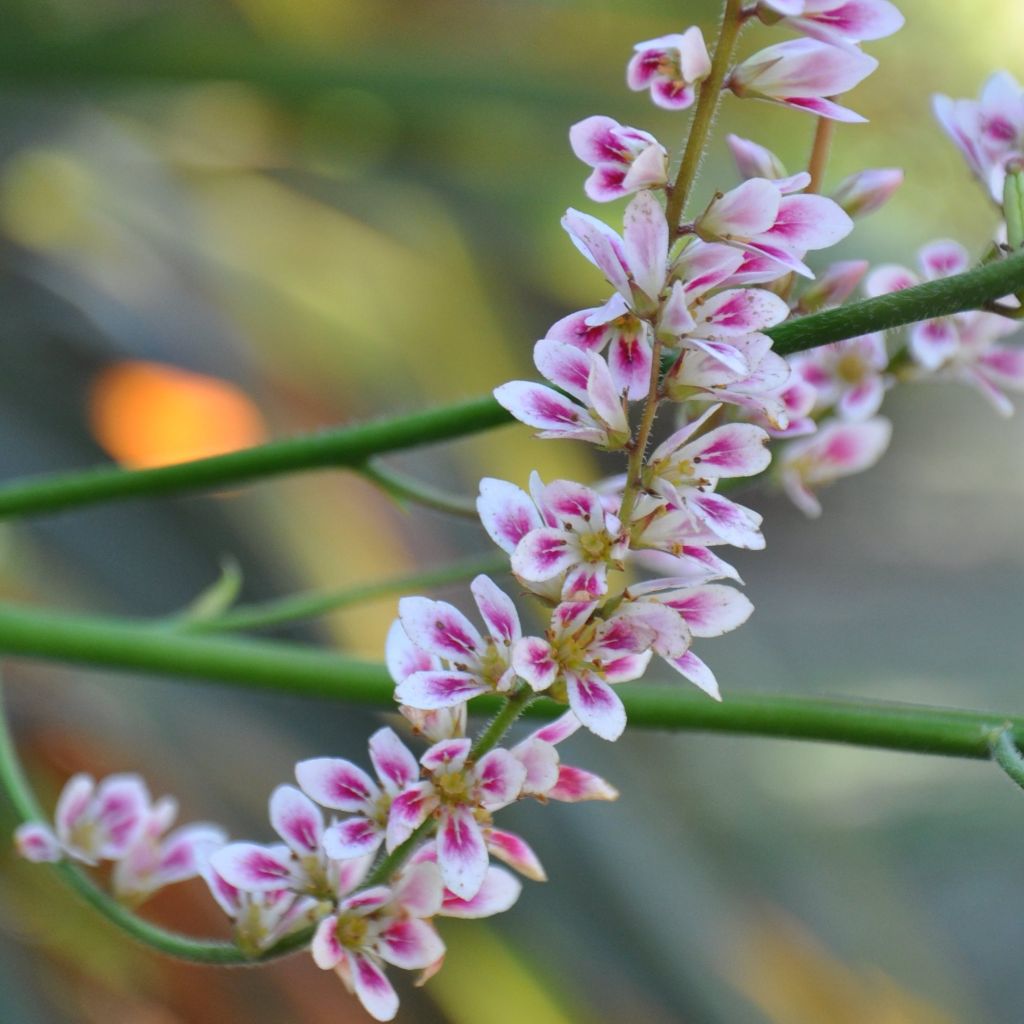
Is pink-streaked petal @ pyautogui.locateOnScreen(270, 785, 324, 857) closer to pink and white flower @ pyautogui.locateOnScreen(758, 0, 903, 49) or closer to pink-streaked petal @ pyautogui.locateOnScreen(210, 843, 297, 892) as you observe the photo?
pink-streaked petal @ pyautogui.locateOnScreen(210, 843, 297, 892)

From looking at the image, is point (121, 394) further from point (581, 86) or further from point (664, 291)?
point (664, 291)

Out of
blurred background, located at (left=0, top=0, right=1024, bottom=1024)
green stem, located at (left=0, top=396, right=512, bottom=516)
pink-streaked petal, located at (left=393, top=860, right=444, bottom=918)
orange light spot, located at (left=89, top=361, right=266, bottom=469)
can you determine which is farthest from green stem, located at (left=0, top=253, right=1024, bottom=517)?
orange light spot, located at (left=89, top=361, right=266, bottom=469)

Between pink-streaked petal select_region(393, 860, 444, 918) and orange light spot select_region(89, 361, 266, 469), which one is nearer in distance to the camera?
pink-streaked petal select_region(393, 860, 444, 918)

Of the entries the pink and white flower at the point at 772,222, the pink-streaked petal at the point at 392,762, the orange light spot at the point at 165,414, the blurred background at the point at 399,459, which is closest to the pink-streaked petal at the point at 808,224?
the pink and white flower at the point at 772,222

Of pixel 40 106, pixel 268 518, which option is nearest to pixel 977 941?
pixel 268 518

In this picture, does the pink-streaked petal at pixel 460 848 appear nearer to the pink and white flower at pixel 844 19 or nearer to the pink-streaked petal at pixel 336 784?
the pink-streaked petal at pixel 336 784

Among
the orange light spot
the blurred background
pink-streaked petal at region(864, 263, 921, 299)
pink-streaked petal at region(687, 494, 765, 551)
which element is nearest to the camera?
pink-streaked petal at region(687, 494, 765, 551)
